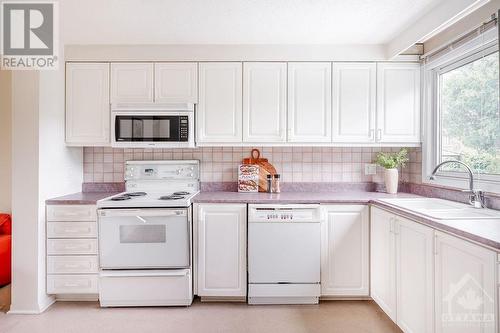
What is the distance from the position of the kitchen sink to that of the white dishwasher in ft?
2.13

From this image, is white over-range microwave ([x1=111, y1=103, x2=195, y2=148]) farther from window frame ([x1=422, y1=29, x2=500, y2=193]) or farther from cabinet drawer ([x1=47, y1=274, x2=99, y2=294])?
window frame ([x1=422, y1=29, x2=500, y2=193])

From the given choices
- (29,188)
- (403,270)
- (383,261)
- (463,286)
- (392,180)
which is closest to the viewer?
(463,286)

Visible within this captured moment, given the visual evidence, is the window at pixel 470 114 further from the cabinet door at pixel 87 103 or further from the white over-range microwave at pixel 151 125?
the cabinet door at pixel 87 103

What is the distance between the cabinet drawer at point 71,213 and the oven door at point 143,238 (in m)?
0.14

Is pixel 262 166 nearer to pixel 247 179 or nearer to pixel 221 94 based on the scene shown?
pixel 247 179

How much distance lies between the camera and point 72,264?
98.7 inches

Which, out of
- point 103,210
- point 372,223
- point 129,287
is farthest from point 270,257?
point 103,210

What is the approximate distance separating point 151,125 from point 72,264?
129 cm

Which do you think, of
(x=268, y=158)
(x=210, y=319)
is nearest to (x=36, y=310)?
(x=210, y=319)

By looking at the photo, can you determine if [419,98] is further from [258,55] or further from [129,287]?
[129,287]

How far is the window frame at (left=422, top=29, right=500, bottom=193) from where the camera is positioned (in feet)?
6.81

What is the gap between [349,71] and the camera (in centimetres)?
276

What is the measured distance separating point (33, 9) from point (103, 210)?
1518 mm

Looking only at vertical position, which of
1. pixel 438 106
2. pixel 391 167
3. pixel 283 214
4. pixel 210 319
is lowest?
pixel 210 319
